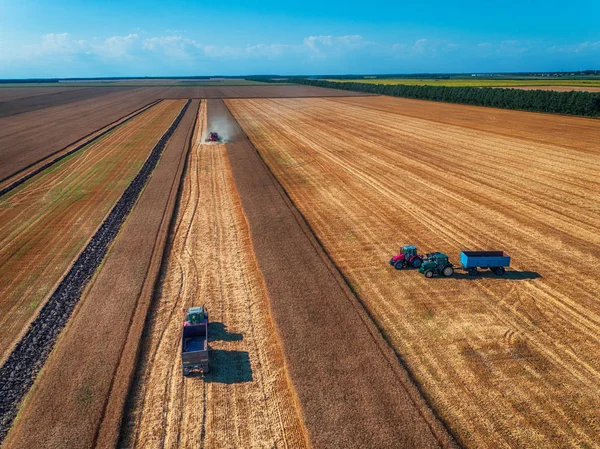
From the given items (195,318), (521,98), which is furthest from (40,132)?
(521,98)

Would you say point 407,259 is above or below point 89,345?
above

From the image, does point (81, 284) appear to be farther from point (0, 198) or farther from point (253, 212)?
point (0, 198)

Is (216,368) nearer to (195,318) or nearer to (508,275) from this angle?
(195,318)

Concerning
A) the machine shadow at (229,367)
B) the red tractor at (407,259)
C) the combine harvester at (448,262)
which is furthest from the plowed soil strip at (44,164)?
the combine harvester at (448,262)

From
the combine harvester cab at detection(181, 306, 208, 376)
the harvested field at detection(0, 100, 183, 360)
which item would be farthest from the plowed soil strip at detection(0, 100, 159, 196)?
the combine harvester cab at detection(181, 306, 208, 376)

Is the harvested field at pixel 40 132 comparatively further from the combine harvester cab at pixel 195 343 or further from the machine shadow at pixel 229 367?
the machine shadow at pixel 229 367
